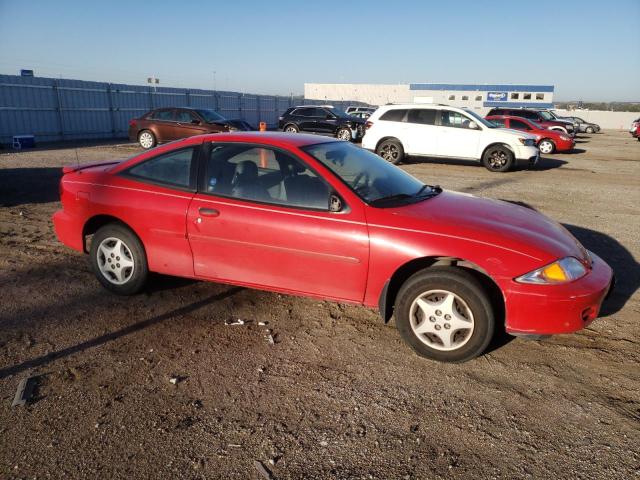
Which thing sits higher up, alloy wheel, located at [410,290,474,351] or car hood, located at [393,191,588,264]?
car hood, located at [393,191,588,264]

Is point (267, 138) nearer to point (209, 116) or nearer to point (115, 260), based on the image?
point (115, 260)

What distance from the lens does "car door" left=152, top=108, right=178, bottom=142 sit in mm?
17016

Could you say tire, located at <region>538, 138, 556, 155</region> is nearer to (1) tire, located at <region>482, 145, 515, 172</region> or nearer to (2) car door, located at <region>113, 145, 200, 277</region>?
(1) tire, located at <region>482, 145, 515, 172</region>

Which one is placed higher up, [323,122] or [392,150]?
[323,122]

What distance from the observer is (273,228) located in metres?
3.72

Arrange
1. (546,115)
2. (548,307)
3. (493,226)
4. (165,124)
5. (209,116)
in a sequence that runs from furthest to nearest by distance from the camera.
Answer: (546,115), (209,116), (165,124), (493,226), (548,307)

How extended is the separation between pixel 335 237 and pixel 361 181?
65 centimetres

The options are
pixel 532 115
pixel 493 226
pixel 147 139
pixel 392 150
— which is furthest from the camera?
pixel 532 115

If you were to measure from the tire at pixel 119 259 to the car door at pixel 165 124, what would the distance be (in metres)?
13.4

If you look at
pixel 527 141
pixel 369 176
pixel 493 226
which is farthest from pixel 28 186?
pixel 527 141

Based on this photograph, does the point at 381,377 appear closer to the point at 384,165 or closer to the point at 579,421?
the point at 579,421

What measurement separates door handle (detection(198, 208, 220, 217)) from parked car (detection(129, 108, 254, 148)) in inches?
527

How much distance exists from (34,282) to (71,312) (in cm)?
93

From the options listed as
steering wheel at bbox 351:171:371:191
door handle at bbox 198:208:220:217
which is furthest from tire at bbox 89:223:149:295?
steering wheel at bbox 351:171:371:191
